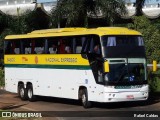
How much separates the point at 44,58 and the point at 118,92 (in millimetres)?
5014

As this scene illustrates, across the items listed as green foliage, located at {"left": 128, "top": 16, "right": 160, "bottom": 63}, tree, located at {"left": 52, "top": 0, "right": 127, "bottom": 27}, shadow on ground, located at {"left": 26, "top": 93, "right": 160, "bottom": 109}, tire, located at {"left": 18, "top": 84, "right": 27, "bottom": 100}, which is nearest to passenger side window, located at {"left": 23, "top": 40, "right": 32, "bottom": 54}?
tire, located at {"left": 18, "top": 84, "right": 27, "bottom": 100}

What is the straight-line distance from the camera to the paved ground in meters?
18.9

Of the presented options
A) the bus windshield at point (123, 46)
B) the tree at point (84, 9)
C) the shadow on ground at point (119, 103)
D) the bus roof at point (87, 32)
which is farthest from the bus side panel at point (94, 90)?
the tree at point (84, 9)

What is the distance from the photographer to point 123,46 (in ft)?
68.6

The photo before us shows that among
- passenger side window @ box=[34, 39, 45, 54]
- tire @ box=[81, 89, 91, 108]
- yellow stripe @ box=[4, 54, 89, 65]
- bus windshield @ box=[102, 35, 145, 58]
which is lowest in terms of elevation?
tire @ box=[81, 89, 91, 108]

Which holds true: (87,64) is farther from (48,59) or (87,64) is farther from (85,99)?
(48,59)

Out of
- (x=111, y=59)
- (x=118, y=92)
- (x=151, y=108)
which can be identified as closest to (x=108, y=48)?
(x=111, y=59)

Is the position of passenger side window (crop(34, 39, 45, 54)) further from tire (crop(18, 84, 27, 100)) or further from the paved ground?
the paved ground

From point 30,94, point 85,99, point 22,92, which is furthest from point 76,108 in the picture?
point 22,92

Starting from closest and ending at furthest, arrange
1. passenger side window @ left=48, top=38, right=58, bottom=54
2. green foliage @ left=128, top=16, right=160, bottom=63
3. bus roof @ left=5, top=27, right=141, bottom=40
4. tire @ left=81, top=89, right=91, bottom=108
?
bus roof @ left=5, top=27, right=141, bottom=40
tire @ left=81, top=89, right=91, bottom=108
passenger side window @ left=48, top=38, right=58, bottom=54
green foliage @ left=128, top=16, right=160, bottom=63

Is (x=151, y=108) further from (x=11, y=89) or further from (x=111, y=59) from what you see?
(x=11, y=89)

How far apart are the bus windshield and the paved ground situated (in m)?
2.23

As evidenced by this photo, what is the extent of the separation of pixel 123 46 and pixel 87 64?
1677mm

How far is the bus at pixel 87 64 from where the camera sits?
2042 centimetres
